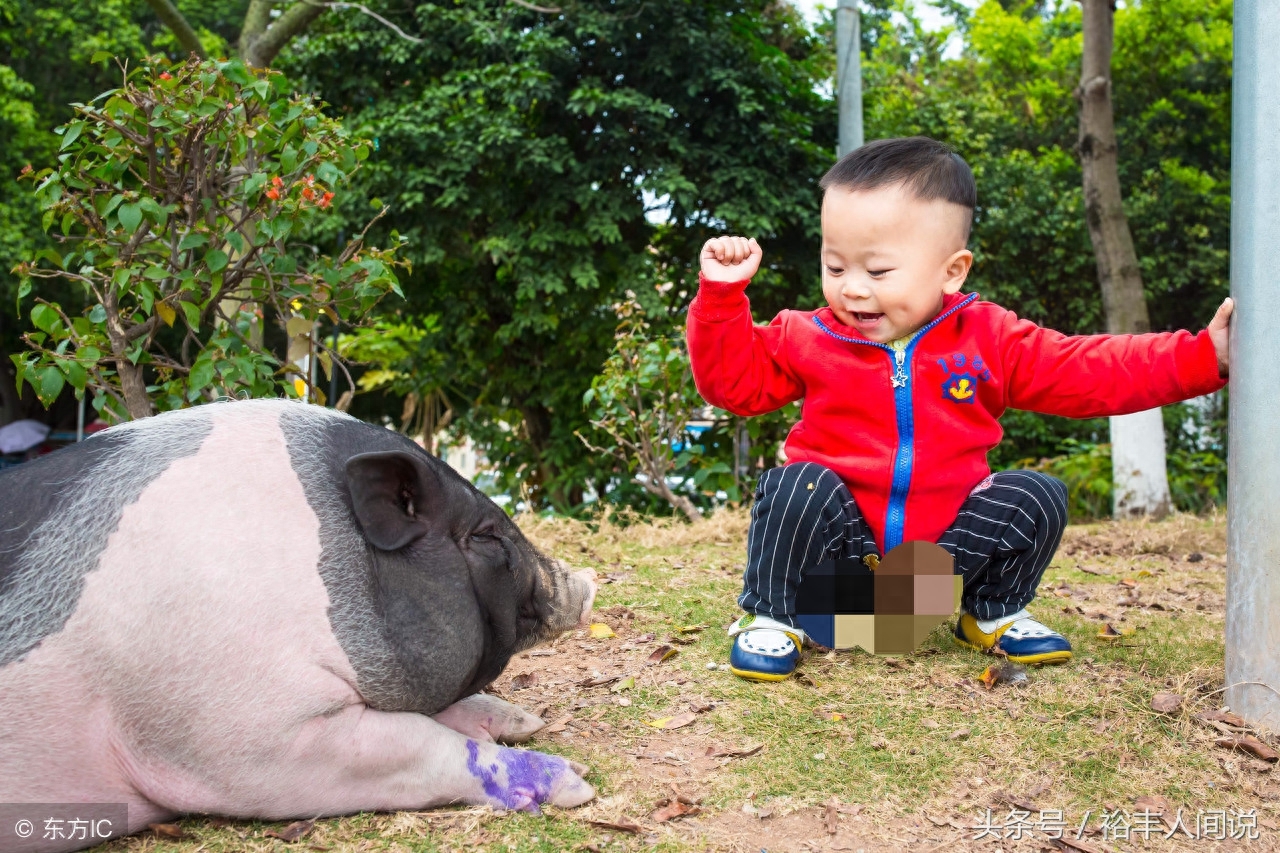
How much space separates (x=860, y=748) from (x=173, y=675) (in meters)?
1.52

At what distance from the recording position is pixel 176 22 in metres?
7.75

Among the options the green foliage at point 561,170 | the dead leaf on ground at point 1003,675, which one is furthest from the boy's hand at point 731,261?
the green foliage at point 561,170

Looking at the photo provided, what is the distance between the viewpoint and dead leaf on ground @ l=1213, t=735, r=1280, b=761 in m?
2.39

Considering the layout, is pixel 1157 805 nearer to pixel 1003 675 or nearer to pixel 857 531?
pixel 1003 675

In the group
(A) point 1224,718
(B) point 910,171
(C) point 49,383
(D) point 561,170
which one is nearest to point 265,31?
(D) point 561,170

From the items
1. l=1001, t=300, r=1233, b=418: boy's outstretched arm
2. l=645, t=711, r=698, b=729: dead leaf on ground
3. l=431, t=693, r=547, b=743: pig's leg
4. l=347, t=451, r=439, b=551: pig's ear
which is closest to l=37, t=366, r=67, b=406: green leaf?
l=347, t=451, r=439, b=551: pig's ear

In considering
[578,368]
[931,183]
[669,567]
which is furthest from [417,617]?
[578,368]

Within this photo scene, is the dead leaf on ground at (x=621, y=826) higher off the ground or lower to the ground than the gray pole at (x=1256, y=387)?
lower

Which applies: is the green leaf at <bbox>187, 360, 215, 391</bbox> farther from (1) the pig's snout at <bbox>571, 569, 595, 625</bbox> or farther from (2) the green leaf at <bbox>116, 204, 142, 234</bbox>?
(1) the pig's snout at <bbox>571, 569, 595, 625</bbox>

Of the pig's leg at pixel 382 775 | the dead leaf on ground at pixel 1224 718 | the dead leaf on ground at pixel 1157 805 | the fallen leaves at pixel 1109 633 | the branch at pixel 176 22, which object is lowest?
the fallen leaves at pixel 1109 633

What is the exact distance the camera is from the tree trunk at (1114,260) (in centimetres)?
788

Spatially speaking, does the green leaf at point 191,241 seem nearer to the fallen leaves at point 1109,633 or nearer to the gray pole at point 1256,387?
the gray pole at point 1256,387

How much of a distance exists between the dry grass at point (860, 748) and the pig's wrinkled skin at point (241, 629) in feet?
0.40

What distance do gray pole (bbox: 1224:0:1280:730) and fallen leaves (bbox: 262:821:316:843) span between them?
2.16 m
